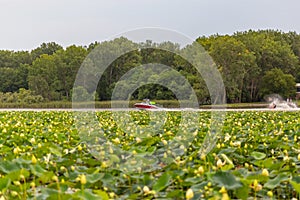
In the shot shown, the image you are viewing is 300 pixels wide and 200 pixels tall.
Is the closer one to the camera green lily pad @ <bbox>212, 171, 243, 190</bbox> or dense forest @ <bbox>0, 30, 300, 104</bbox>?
green lily pad @ <bbox>212, 171, 243, 190</bbox>

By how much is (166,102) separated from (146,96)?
8.91ft

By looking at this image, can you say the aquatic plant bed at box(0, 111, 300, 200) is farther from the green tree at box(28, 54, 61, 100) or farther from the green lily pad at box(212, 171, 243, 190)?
the green tree at box(28, 54, 61, 100)

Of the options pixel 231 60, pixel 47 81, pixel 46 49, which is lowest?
pixel 47 81

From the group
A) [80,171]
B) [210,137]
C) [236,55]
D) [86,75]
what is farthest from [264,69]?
[80,171]

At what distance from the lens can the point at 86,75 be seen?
14367mm

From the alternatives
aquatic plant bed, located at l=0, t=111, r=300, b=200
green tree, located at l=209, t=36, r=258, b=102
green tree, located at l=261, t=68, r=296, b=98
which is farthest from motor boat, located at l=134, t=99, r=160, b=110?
green tree, located at l=261, t=68, r=296, b=98

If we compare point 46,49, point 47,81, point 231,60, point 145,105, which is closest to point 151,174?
point 145,105

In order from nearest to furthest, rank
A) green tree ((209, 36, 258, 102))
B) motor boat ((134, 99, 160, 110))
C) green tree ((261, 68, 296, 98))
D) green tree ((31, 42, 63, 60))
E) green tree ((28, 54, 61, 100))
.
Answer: motor boat ((134, 99, 160, 110)), green tree ((209, 36, 258, 102)), green tree ((28, 54, 61, 100)), green tree ((261, 68, 296, 98)), green tree ((31, 42, 63, 60))

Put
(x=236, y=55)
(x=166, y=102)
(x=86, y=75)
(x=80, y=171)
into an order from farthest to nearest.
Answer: (x=236, y=55) < (x=166, y=102) < (x=86, y=75) < (x=80, y=171)

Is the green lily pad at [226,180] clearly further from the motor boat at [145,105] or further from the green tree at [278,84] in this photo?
the green tree at [278,84]

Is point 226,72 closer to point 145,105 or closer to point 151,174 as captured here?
point 145,105

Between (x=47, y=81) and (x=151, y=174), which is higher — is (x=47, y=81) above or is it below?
above

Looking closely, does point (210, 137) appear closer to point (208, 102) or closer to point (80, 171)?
point (80, 171)

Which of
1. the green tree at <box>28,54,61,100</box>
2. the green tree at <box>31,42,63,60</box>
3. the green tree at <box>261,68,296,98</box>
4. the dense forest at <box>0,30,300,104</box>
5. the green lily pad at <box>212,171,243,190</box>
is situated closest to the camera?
the green lily pad at <box>212,171,243,190</box>
